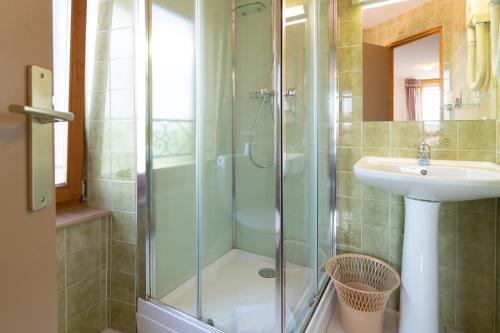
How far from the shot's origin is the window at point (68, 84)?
1.48 metres

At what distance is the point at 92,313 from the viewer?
1.47 m

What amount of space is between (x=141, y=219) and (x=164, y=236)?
0.16 metres

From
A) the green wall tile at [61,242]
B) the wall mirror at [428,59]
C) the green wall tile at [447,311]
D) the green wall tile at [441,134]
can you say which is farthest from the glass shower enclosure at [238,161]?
the green wall tile at [447,311]

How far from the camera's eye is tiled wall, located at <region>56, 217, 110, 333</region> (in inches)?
51.6

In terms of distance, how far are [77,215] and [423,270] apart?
1.68 m

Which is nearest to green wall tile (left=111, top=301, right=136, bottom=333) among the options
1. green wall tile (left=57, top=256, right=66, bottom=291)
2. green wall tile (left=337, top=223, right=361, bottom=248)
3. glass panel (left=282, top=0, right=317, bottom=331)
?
green wall tile (left=57, top=256, right=66, bottom=291)

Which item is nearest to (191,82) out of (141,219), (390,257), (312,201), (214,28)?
(214,28)

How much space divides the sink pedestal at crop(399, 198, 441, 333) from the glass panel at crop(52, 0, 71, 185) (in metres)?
1.80

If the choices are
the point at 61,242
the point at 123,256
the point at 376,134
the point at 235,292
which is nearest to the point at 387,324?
Result: the point at 235,292

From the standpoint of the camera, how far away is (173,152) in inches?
60.1

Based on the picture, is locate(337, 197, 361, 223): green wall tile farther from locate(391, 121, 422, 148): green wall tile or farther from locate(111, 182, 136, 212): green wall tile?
locate(111, 182, 136, 212): green wall tile

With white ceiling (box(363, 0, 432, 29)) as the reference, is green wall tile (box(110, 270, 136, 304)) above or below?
below

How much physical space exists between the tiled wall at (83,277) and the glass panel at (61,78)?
0.33m

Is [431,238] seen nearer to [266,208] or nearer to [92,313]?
[266,208]
